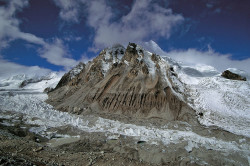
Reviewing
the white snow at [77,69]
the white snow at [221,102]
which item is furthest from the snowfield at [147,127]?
the white snow at [77,69]

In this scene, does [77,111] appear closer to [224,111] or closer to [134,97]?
[134,97]

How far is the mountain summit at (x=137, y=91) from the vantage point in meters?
25.7

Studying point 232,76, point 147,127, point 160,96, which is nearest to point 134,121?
point 147,127

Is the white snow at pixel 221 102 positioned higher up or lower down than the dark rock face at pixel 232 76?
lower down

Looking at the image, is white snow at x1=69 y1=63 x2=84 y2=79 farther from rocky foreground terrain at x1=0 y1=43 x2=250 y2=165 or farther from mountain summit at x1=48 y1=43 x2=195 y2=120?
mountain summit at x1=48 y1=43 x2=195 y2=120

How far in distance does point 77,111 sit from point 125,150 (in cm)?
1788

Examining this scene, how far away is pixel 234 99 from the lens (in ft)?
86.8

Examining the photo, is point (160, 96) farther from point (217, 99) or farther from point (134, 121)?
point (217, 99)

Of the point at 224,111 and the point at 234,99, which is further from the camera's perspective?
the point at 234,99

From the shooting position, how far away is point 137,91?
1123 inches

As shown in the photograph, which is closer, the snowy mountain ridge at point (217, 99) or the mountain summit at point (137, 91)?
the snowy mountain ridge at point (217, 99)

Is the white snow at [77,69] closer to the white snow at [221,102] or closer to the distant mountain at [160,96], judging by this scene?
the distant mountain at [160,96]

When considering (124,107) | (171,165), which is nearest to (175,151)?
(171,165)

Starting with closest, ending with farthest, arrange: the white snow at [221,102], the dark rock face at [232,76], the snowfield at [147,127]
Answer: the snowfield at [147,127]
the white snow at [221,102]
the dark rock face at [232,76]
